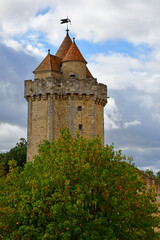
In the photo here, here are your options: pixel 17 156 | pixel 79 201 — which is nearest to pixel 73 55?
pixel 17 156

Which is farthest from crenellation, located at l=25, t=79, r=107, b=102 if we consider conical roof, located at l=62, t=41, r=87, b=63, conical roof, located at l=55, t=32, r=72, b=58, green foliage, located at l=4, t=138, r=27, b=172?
green foliage, located at l=4, t=138, r=27, b=172

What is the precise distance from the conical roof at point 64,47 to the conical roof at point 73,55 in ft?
8.86

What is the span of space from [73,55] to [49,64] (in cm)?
304

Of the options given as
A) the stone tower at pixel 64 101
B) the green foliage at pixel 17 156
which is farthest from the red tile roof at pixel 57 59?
the green foliage at pixel 17 156

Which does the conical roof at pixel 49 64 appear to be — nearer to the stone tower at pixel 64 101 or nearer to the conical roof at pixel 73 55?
the stone tower at pixel 64 101

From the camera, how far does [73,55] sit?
4434 centimetres

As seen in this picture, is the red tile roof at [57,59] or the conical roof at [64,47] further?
the conical roof at [64,47]

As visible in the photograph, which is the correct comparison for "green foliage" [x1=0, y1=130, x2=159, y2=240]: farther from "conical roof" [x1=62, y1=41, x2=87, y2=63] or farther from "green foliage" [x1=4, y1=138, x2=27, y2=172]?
"green foliage" [x1=4, y1=138, x2=27, y2=172]

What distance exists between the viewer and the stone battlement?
4238 cm

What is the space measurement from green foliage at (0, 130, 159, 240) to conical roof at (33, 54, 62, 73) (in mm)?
22407

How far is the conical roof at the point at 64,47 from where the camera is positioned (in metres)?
47.8

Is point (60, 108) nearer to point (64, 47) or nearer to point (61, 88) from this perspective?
point (61, 88)

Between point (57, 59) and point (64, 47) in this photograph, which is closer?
point (57, 59)

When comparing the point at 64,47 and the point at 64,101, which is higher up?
the point at 64,47
